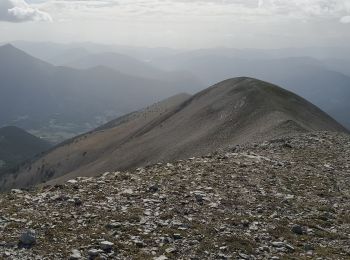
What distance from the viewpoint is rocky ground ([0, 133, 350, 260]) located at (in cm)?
1561

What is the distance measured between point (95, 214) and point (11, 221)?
137 inches

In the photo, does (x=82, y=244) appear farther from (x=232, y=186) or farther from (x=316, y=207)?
(x=316, y=207)

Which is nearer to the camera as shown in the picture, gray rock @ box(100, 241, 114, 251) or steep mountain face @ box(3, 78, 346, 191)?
gray rock @ box(100, 241, 114, 251)

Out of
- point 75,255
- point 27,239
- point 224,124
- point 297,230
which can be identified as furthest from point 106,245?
point 224,124

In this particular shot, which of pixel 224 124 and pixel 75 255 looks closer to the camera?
pixel 75 255

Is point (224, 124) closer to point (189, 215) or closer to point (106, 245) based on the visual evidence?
point (189, 215)

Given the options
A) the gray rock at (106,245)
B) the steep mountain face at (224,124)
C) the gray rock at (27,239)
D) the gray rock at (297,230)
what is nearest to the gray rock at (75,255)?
the gray rock at (106,245)

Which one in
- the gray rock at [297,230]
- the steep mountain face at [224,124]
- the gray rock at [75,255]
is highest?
the gray rock at [75,255]

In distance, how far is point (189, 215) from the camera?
62.8ft

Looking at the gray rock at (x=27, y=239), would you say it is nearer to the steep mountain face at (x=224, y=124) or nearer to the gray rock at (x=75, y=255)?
the gray rock at (x=75, y=255)

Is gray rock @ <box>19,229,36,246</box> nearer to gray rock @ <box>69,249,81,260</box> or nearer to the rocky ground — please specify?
the rocky ground

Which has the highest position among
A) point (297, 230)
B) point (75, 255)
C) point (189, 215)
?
point (75, 255)

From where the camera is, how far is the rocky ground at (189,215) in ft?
51.2

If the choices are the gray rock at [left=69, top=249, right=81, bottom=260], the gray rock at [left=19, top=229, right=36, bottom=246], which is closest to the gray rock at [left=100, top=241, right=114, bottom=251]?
the gray rock at [left=69, top=249, right=81, bottom=260]
